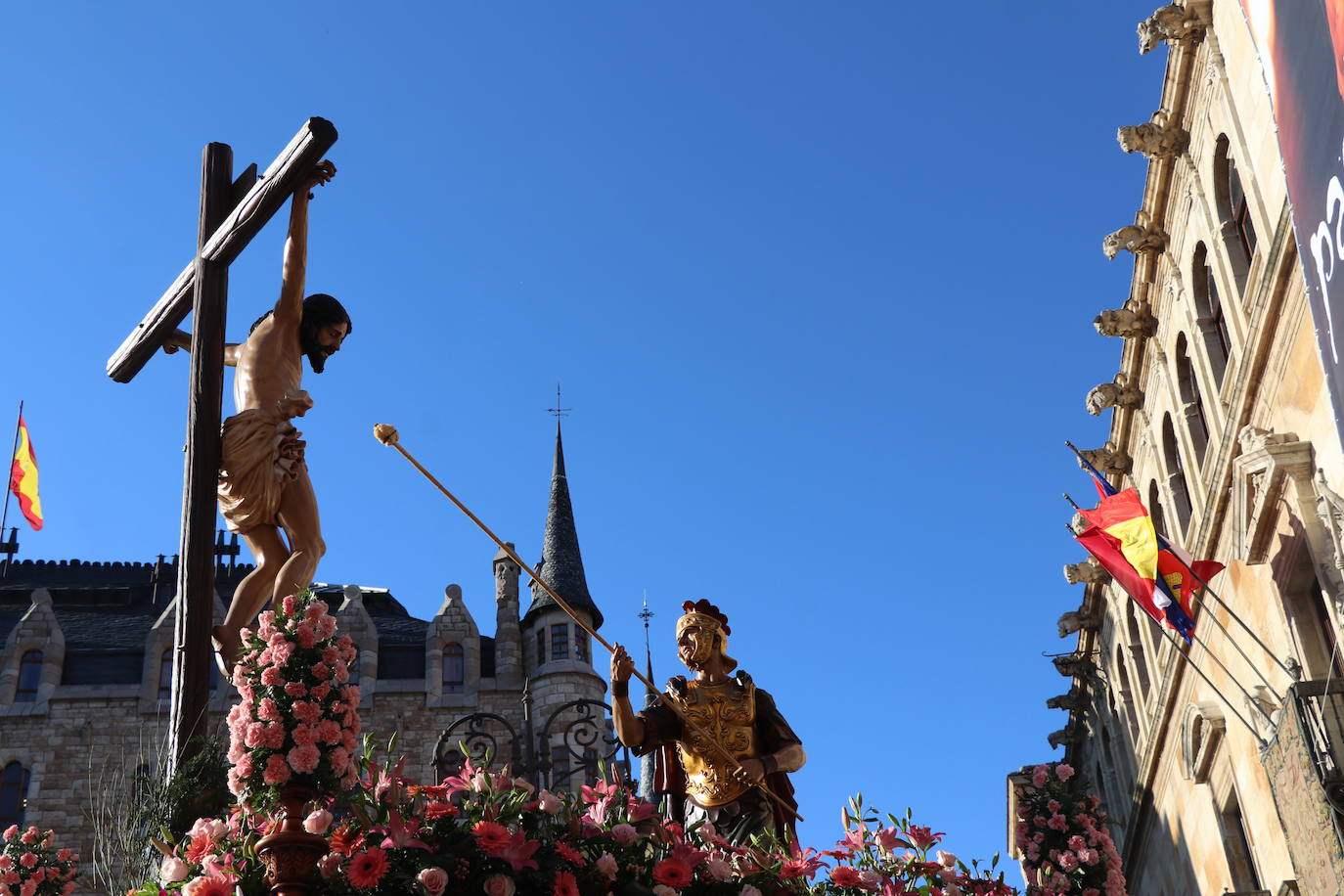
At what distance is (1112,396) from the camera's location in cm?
2697

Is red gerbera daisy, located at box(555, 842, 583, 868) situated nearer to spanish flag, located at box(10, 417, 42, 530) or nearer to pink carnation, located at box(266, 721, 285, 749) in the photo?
pink carnation, located at box(266, 721, 285, 749)

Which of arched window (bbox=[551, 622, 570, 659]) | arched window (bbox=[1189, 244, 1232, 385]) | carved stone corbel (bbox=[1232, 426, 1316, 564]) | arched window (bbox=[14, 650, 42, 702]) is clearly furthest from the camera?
arched window (bbox=[551, 622, 570, 659])

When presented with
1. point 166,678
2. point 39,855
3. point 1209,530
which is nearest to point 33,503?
point 166,678

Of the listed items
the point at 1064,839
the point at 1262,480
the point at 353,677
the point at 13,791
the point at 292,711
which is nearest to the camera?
the point at 292,711

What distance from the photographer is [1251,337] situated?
59.7ft

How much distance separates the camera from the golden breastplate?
Result: 8.00m

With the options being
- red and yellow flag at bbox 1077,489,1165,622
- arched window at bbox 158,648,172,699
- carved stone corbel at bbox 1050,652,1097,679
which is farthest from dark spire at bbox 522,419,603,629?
red and yellow flag at bbox 1077,489,1165,622

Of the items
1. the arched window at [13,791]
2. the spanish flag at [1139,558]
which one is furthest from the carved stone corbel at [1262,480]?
the arched window at [13,791]

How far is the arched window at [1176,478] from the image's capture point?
2445 cm

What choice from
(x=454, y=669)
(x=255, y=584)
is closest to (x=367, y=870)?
(x=255, y=584)

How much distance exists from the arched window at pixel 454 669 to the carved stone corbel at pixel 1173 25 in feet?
94.7

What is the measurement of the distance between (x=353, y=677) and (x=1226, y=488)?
1089 inches

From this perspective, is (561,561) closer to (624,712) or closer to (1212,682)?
(1212,682)

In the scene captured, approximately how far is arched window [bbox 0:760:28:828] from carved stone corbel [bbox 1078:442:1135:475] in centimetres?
2917
